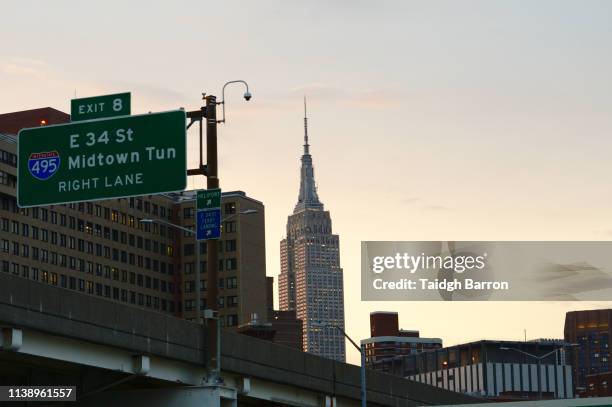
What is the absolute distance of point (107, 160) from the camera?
40.1 m

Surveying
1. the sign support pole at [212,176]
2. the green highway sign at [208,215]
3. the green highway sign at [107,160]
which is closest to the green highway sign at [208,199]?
the green highway sign at [208,215]

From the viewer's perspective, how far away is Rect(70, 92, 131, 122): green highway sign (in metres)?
40.7

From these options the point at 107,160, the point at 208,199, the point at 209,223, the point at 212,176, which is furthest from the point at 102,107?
the point at 209,223

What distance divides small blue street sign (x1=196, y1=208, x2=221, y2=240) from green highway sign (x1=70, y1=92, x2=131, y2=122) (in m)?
4.87

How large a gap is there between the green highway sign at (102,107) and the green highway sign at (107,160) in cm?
27

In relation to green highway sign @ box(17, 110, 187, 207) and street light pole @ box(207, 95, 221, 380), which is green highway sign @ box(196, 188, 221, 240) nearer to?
street light pole @ box(207, 95, 221, 380)

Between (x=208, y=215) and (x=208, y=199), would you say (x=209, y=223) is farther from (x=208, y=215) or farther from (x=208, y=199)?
(x=208, y=199)

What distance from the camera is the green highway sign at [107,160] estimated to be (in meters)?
39.6

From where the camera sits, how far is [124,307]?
139 ft

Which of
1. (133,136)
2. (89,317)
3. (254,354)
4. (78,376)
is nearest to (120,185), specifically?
(133,136)

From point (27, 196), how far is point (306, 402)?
19.2m

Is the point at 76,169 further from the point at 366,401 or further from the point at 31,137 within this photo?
the point at 366,401

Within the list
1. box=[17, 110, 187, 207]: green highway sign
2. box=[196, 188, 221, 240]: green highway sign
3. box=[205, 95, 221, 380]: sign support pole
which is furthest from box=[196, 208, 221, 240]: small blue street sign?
box=[17, 110, 187, 207]: green highway sign

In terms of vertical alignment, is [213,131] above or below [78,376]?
above
